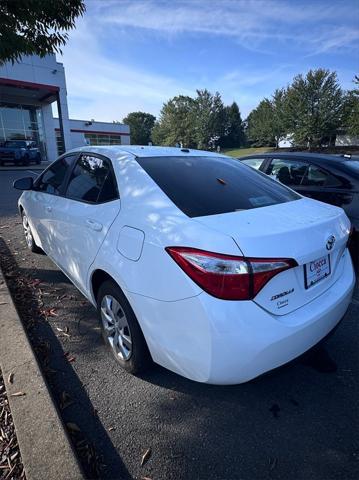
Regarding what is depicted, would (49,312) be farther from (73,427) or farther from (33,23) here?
(33,23)

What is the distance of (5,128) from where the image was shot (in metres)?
27.7

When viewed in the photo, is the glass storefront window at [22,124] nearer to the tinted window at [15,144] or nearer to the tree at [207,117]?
the tinted window at [15,144]

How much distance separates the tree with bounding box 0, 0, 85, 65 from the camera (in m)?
3.72

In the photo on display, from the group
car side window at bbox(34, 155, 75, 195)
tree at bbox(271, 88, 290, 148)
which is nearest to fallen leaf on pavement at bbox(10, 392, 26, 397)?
car side window at bbox(34, 155, 75, 195)

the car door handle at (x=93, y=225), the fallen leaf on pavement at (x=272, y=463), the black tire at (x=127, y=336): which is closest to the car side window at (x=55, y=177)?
the car door handle at (x=93, y=225)

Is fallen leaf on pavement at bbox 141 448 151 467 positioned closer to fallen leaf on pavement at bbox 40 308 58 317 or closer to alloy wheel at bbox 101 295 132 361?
alloy wheel at bbox 101 295 132 361

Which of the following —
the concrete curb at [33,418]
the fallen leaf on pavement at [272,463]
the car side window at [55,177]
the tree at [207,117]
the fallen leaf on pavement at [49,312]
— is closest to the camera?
the concrete curb at [33,418]

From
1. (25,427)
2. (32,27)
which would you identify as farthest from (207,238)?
(32,27)

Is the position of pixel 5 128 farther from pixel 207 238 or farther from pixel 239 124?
pixel 239 124

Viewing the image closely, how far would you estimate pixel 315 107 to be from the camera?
1759 inches

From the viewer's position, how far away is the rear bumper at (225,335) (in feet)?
5.55

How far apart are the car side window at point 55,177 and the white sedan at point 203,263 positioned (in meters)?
0.66

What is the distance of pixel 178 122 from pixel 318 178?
7384 centimetres

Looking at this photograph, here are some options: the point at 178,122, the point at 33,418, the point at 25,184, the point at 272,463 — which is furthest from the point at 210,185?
the point at 178,122
